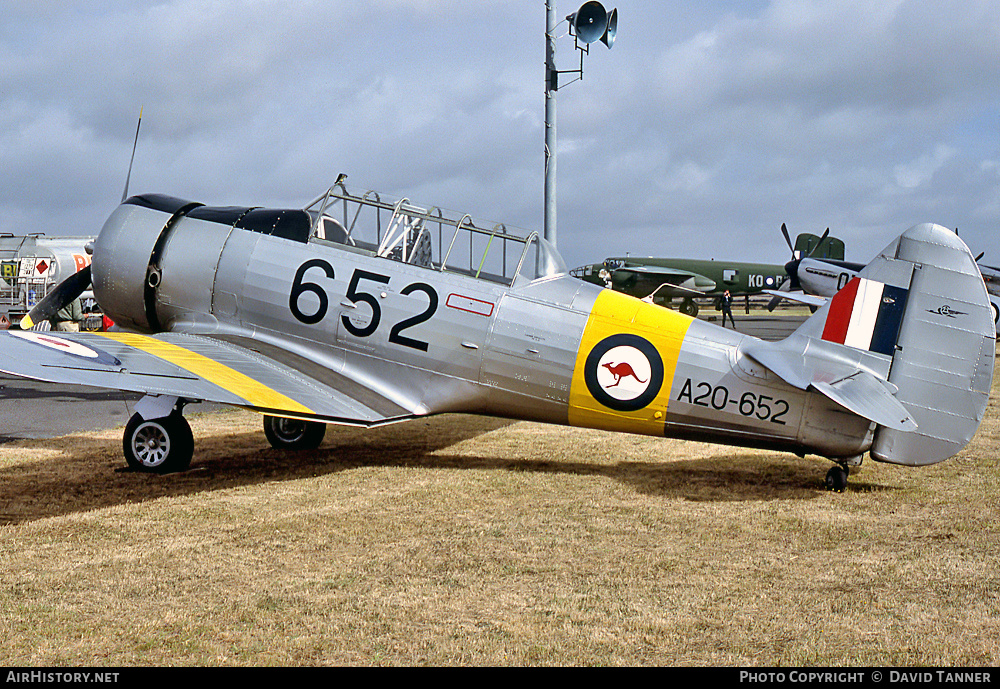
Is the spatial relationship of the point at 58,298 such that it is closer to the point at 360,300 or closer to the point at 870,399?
the point at 360,300

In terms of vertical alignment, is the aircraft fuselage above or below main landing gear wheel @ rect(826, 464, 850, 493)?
above

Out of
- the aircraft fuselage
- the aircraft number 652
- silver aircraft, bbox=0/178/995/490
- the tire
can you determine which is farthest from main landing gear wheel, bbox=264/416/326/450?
the tire

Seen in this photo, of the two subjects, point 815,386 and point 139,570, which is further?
point 815,386

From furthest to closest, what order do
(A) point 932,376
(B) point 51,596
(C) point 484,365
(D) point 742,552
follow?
(C) point 484,365 → (A) point 932,376 → (D) point 742,552 → (B) point 51,596

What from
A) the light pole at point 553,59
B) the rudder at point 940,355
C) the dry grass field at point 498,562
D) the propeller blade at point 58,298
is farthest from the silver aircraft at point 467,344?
the light pole at point 553,59

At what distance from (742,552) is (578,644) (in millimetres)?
1821

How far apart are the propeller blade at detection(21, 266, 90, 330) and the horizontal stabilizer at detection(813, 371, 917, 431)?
767cm

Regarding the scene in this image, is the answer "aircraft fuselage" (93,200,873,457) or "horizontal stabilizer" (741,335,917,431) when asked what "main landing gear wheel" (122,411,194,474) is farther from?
"horizontal stabilizer" (741,335,917,431)

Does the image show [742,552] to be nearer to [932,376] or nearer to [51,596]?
[932,376]

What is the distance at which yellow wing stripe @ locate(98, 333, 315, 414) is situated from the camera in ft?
21.7

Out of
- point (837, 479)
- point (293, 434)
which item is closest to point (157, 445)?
point (293, 434)

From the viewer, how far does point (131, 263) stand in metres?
8.41

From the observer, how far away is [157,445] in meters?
7.32

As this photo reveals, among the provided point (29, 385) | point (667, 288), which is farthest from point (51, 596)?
point (667, 288)
